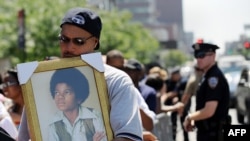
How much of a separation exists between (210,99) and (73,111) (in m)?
3.83

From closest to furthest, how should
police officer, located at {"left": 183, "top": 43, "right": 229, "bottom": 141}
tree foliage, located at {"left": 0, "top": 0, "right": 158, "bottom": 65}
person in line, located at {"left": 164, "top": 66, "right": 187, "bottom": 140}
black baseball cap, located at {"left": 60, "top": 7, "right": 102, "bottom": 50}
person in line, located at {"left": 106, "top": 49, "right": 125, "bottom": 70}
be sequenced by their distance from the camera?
black baseball cap, located at {"left": 60, "top": 7, "right": 102, "bottom": 50}, police officer, located at {"left": 183, "top": 43, "right": 229, "bottom": 141}, person in line, located at {"left": 106, "top": 49, "right": 125, "bottom": 70}, person in line, located at {"left": 164, "top": 66, "right": 187, "bottom": 140}, tree foliage, located at {"left": 0, "top": 0, "right": 158, "bottom": 65}

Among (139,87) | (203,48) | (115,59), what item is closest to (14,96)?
(115,59)

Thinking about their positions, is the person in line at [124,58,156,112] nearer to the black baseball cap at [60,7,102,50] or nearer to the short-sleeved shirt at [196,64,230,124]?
the short-sleeved shirt at [196,64,230,124]

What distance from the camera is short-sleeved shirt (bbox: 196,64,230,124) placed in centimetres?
692

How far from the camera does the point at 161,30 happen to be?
6570 inches

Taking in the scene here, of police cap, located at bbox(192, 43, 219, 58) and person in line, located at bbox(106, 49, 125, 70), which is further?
person in line, located at bbox(106, 49, 125, 70)

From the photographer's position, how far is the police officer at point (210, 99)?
6.91 meters

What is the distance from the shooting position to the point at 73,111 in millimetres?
3209

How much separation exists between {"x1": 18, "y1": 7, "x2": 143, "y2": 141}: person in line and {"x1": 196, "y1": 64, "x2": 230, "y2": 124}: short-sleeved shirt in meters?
3.58

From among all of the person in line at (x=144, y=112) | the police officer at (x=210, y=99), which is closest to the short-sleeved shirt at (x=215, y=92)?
the police officer at (x=210, y=99)

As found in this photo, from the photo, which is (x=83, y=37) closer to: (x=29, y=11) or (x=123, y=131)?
(x=123, y=131)

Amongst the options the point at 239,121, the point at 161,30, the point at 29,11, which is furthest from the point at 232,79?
the point at 161,30

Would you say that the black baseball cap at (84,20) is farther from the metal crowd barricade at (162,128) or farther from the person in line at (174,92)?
the person in line at (174,92)

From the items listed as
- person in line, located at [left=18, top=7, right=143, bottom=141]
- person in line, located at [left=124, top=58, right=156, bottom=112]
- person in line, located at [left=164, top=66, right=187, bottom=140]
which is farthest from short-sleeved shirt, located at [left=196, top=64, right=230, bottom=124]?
person in line, located at [left=164, top=66, right=187, bottom=140]
